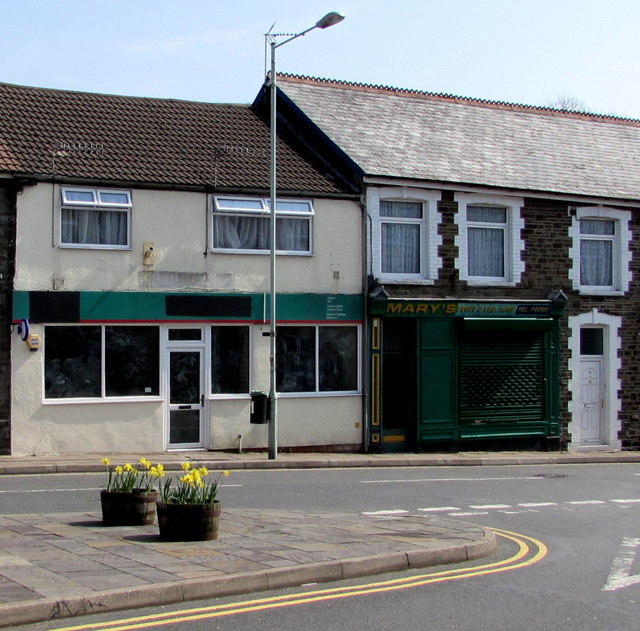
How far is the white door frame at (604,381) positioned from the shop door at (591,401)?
0.08 m

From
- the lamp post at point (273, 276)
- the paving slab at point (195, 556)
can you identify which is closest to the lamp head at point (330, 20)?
the lamp post at point (273, 276)

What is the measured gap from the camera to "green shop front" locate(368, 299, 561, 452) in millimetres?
23875

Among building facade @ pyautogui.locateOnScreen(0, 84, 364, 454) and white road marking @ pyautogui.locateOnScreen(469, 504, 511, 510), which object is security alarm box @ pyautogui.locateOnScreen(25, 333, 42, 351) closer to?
building facade @ pyautogui.locateOnScreen(0, 84, 364, 454)

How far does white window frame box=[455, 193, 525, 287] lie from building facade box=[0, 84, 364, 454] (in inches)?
108

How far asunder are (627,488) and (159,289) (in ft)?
33.1

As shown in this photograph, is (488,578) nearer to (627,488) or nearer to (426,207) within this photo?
(627,488)

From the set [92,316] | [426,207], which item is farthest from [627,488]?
[92,316]

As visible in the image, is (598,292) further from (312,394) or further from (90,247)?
(90,247)

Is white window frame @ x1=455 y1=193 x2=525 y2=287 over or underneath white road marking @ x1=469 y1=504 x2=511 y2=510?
over

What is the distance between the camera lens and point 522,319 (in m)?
25.0

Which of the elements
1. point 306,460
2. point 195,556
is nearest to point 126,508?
point 195,556

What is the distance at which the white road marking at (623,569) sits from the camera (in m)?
9.38

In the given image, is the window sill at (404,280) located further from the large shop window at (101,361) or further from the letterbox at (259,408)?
the large shop window at (101,361)

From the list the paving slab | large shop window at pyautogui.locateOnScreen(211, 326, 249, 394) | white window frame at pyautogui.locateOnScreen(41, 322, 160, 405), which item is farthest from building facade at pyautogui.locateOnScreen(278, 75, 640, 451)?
the paving slab
